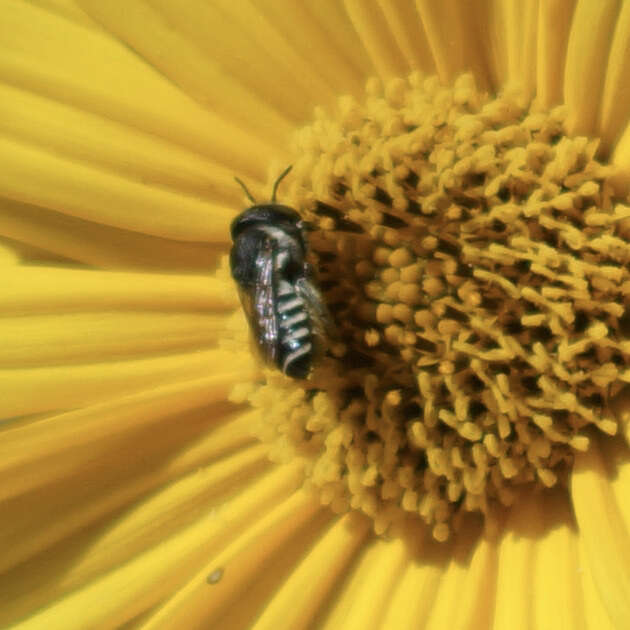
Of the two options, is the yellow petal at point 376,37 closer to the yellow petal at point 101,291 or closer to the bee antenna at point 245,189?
the bee antenna at point 245,189

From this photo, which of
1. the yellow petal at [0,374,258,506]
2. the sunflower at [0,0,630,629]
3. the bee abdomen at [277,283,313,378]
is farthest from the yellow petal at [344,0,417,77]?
the yellow petal at [0,374,258,506]

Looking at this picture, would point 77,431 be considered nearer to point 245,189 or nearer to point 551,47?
point 245,189

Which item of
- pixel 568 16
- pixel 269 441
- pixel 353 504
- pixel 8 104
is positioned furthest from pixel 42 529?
pixel 568 16

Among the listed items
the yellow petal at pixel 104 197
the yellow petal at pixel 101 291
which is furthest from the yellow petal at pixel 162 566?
the yellow petal at pixel 104 197

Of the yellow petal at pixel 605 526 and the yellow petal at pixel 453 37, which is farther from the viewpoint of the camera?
the yellow petal at pixel 453 37

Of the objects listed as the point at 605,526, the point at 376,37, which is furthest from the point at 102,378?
the point at 605,526

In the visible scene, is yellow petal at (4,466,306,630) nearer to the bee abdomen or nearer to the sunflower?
the sunflower

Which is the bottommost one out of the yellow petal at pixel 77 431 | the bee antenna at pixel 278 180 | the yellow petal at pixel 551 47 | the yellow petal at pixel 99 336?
the yellow petal at pixel 77 431
